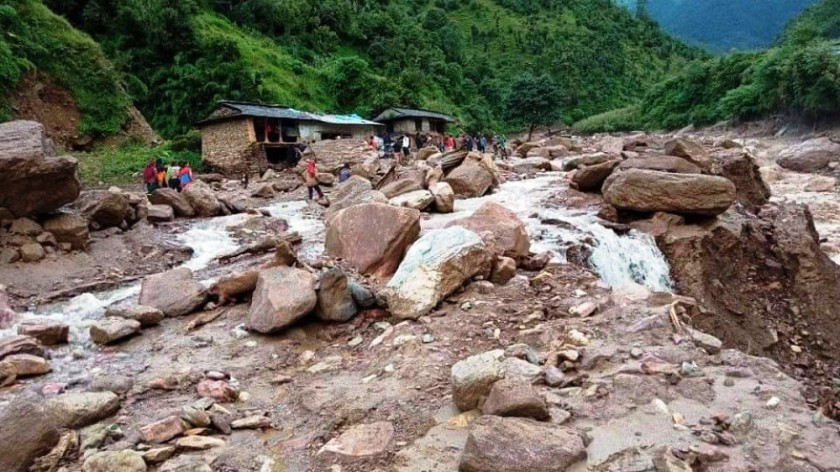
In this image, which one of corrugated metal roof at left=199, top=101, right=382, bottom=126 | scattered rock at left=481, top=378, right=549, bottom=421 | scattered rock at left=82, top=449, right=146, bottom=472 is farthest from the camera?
corrugated metal roof at left=199, top=101, right=382, bottom=126

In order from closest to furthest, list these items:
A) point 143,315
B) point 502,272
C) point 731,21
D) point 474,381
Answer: point 474,381 < point 143,315 < point 502,272 < point 731,21

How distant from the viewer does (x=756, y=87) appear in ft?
139

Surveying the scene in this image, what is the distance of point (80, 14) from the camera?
38.8 meters

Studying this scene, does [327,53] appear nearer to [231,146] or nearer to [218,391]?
[231,146]

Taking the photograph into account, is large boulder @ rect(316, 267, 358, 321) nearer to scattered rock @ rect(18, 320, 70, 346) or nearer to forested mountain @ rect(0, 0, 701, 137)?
scattered rock @ rect(18, 320, 70, 346)

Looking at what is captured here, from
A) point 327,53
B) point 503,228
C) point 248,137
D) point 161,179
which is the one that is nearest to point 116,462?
point 503,228

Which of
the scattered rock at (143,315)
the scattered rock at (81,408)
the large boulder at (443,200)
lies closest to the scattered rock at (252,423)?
the scattered rock at (81,408)

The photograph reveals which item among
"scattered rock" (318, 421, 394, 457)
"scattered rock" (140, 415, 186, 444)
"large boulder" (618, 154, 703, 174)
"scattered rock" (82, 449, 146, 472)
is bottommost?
"scattered rock" (318, 421, 394, 457)

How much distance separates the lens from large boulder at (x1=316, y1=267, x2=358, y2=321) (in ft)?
25.8

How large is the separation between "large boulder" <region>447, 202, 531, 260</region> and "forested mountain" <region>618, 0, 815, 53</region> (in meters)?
160

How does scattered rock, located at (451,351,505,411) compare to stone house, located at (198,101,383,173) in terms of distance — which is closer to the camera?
scattered rock, located at (451,351,505,411)

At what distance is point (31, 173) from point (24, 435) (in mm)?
8184

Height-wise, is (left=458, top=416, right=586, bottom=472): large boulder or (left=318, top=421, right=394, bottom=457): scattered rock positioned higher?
(left=458, top=416, right=586, bottom=472): large boulder

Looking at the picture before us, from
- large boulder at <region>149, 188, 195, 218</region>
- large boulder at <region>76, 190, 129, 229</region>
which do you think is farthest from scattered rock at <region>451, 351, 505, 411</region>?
large boulder at <region>149, 188, 195, 218</region>
